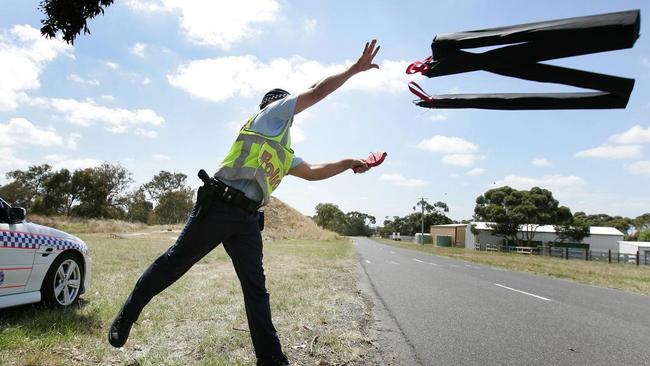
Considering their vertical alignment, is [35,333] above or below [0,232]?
below

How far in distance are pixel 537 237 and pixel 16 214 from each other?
2939 inches

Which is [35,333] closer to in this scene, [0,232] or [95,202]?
[0,232]

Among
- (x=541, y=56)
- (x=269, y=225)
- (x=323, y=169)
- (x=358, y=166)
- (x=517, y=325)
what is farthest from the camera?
(x=269, y=225)

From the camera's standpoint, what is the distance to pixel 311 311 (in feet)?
19.5

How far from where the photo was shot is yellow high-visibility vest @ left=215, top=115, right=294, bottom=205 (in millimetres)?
3309

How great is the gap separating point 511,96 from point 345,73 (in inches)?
43.9

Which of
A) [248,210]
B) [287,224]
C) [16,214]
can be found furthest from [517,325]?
[287,224]

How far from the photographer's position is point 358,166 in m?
3.83

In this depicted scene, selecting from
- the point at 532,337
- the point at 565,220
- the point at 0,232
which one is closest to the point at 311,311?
the point at 532,337

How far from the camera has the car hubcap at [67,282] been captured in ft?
17.6

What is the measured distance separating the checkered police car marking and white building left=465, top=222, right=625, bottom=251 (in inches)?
2425

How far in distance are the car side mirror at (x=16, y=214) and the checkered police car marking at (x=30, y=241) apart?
13 cm

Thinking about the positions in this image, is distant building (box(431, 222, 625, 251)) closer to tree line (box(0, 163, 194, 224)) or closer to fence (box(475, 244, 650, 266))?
fence (box(475, 244, 650, 266))

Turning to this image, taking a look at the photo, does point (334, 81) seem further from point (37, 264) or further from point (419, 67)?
point (37, 264)
